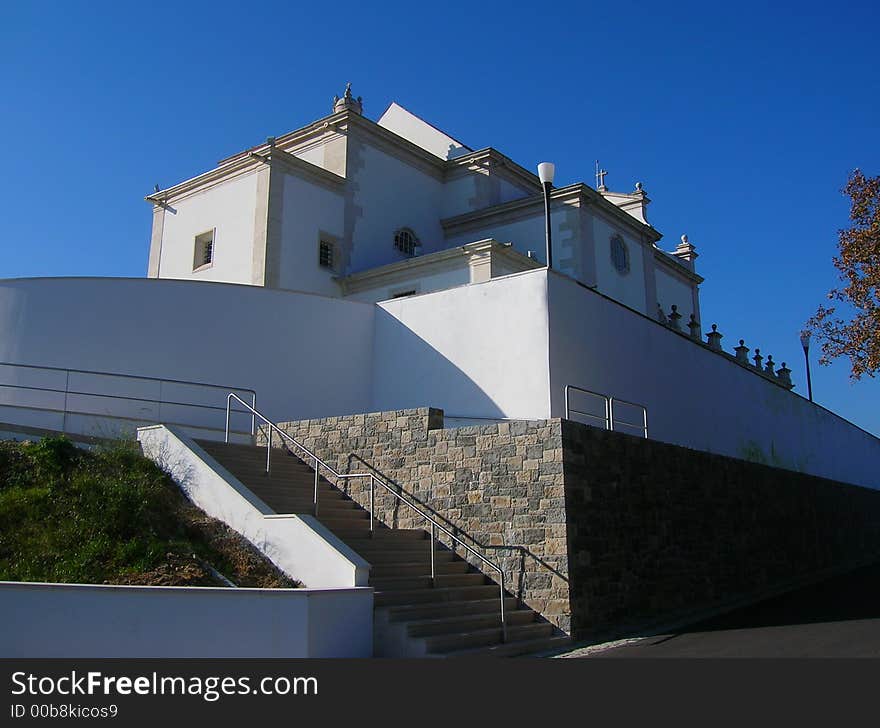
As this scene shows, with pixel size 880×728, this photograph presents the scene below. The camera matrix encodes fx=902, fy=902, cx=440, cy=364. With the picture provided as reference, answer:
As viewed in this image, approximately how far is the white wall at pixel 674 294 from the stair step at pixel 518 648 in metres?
27.1

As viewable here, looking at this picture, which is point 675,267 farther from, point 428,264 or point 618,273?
point 428,264

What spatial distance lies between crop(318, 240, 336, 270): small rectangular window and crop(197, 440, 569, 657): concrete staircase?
13.0 meters

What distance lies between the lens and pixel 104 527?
37.7ft

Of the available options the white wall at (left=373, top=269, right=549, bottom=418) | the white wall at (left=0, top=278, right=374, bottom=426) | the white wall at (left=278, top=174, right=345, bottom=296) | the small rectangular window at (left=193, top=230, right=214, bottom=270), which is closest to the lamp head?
the white wall at (left=373, top=269, right=549, bottom=418)

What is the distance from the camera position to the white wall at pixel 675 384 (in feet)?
59.6

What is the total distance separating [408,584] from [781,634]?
499 centimetres

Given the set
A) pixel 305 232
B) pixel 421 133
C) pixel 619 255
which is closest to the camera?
pixel 305 232

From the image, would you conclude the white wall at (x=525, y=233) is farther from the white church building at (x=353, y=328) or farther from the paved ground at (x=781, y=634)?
the paved ground at (x=781, y=634)

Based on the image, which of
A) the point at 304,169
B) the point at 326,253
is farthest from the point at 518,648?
the point at 304,169

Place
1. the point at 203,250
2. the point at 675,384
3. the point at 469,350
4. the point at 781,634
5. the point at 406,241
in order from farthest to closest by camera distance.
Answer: the point at 406,241
the point at 203,250
the point at 675,384
the point at 469,350
the point at 781,634

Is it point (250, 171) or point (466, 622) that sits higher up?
point (250, 171)

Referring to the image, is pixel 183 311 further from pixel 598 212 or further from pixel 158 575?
pixel 598 212

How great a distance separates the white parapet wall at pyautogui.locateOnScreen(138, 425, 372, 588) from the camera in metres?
11.0

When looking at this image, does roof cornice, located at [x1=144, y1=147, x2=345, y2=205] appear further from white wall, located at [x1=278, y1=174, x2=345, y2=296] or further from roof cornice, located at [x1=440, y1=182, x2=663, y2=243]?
roof cornice, located at [x1=440, y1=182, x2=663, y2=243]
